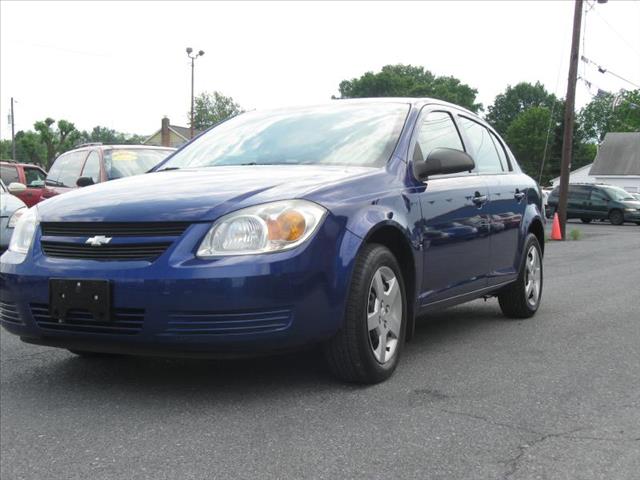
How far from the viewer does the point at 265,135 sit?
500 centimetres

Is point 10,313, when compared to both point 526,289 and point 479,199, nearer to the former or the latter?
point 479,199

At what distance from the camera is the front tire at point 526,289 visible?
20.4 feet

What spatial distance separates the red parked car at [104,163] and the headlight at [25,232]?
19.3ft

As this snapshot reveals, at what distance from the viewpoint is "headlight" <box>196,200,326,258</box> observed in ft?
11.4

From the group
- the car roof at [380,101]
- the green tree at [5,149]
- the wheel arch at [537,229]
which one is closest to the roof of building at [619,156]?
the wheel arch at [537,229]

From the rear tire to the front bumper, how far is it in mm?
31544

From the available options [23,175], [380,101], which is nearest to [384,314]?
[380,101]

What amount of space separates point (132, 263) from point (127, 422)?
72 centimetres

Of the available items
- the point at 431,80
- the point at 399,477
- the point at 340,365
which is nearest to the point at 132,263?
the point at 340,365

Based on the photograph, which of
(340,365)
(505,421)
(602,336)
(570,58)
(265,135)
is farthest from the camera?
(570,58)

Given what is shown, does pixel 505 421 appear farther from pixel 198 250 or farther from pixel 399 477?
pixel 198 250

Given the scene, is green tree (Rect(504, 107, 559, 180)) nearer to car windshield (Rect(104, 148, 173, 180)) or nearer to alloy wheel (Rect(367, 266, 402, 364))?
car windshield (Rect(104, 148, 173, 180))

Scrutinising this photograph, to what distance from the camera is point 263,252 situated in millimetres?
3477

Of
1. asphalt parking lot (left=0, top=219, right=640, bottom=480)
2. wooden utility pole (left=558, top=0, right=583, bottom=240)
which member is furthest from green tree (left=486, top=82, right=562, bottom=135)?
asphalt parking lot (left=0, top=219, right=640, bottom=480)
